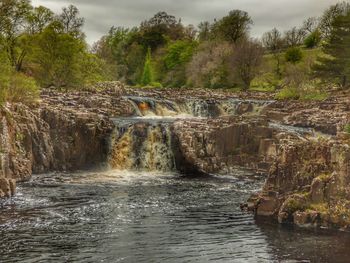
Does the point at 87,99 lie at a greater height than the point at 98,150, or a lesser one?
greater

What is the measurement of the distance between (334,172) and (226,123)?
19.5 metres

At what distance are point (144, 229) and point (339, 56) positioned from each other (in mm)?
52063

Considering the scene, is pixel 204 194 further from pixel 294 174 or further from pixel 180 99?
pixel 180 99

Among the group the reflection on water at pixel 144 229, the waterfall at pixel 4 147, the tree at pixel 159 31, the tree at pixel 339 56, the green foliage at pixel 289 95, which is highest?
the tree at pixel 159 31

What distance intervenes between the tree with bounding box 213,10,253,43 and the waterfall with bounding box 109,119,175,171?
66.9 m

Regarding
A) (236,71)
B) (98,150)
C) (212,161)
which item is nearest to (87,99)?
(98,150)

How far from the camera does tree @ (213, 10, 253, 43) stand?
105 metres

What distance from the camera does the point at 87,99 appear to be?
5084 centimetres

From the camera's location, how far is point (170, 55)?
110 meters

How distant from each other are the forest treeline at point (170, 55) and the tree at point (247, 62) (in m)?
0.18

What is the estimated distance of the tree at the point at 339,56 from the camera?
64.4 meters

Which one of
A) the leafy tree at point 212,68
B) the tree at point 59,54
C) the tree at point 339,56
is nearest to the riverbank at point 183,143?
the tree at point 59,54

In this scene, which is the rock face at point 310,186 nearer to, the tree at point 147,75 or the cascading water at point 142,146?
the cascading water at point 142,146

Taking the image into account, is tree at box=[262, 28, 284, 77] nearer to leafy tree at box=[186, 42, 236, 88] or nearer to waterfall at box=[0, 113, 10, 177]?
leafy tree at box=[186, 42, 236, 88]
